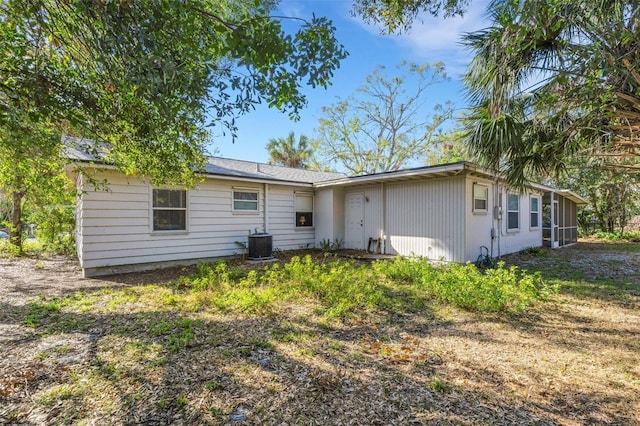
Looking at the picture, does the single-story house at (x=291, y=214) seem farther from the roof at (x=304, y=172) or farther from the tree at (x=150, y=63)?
the tree at (x=150, y=63)

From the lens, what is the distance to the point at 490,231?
29.9ft

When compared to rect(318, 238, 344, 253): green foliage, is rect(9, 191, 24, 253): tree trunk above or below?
above

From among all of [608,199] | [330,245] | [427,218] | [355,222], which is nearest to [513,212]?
[427,218]

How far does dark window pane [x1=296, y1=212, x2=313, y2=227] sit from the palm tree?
12.5 metres

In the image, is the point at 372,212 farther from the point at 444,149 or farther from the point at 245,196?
the point at 444,149

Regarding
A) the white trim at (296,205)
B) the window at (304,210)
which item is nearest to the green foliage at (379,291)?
the white trim at (296,205)

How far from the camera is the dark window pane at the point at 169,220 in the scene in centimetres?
792

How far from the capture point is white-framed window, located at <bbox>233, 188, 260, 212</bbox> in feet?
30.7

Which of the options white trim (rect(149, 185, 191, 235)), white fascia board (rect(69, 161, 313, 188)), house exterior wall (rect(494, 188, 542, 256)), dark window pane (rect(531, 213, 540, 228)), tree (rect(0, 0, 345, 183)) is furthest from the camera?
dark window pane (rect(531, 213, 540, 228))

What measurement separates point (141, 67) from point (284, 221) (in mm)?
8269

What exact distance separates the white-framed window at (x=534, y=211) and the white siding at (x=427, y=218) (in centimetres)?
612

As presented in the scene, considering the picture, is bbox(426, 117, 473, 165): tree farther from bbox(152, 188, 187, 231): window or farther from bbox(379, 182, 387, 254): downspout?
bbox(152, 188, 187, 231): window

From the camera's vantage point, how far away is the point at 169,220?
8.13 meters

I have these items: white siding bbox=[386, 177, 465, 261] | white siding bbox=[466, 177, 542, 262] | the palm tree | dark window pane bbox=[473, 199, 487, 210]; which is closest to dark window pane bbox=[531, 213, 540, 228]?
white siding bbox=[466, 177, 542, 262]
